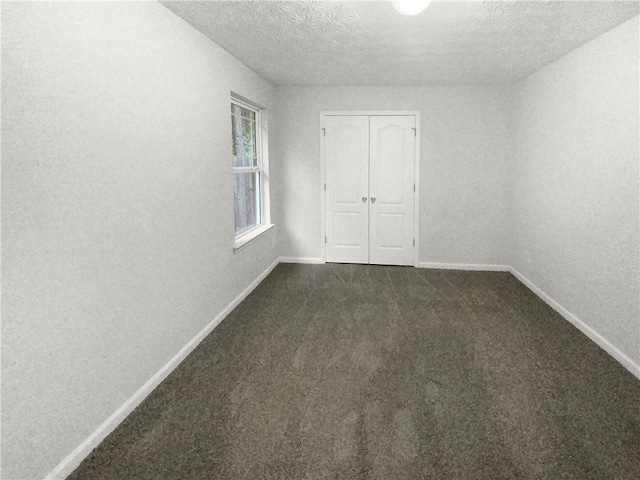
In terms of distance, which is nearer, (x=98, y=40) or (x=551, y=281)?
(x=98, y=40)

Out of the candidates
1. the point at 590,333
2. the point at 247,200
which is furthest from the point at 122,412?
the point at 590,333

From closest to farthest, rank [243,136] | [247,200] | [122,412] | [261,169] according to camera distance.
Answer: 1. [122,412]
2. [243,136]
3. [247,200]
4. [261,169]

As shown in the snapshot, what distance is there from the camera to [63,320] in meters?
1.86

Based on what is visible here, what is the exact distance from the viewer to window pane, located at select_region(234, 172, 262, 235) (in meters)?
4.63

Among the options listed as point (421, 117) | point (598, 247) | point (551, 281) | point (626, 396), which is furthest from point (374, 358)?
point (421, 117)

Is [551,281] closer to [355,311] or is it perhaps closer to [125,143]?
[355,311]

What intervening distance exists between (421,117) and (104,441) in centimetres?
488

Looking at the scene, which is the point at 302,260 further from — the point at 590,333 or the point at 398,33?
the point at 590,333

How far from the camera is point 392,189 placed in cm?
571

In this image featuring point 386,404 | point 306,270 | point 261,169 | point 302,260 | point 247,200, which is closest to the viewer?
point 386,404

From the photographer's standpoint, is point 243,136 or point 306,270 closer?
point 243,136

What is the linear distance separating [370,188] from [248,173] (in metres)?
1.71

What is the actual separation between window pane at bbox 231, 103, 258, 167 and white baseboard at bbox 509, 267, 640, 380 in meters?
3.45

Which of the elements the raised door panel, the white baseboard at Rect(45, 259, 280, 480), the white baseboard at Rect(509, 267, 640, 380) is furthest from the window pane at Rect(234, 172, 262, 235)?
the white baseboard at Rect(509, 267, 640, 380)
